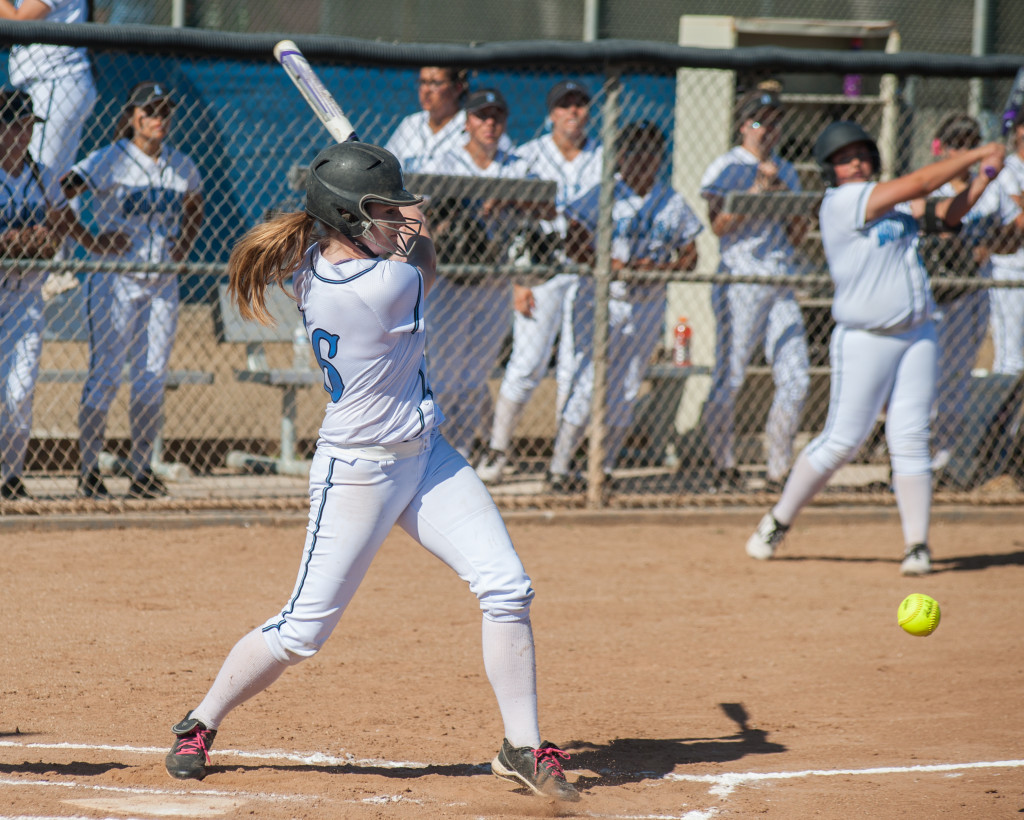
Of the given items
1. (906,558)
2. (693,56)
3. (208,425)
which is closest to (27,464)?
(208,425)

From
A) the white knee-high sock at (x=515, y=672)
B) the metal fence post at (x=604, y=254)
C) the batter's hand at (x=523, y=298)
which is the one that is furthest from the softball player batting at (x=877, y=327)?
the white knee-high sock at (x=515, y=672)

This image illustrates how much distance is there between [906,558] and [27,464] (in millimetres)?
4996

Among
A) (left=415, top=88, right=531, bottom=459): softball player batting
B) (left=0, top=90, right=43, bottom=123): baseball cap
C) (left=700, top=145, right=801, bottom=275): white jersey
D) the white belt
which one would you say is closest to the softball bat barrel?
the white belt

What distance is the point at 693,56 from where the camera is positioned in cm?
632

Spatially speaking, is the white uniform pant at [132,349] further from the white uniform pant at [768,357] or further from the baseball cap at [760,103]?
the baseball cap at [760,103]

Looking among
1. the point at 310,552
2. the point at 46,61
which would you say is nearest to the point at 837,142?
the point at 310,552

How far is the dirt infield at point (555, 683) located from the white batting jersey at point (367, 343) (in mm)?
951

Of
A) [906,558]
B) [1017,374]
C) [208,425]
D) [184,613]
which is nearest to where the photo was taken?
[184,613]

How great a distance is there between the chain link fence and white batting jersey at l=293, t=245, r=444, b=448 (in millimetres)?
3026

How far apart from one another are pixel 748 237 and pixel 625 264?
0.81m

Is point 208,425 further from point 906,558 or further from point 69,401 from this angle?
point 906,558

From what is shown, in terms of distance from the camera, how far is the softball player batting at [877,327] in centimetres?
538

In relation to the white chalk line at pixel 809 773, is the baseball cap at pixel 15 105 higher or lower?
higher

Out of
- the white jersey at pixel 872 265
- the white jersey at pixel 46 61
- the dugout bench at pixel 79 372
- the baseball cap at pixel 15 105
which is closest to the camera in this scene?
the white jersey at pixel 872 265
